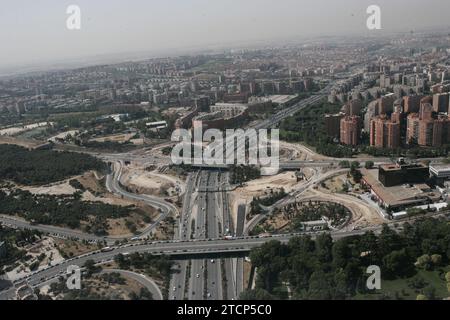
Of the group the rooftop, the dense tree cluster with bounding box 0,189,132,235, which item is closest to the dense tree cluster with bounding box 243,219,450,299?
the rooftop

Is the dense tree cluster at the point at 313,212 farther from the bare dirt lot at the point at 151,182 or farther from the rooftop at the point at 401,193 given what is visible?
the bare dirt lot at the point at 151,182

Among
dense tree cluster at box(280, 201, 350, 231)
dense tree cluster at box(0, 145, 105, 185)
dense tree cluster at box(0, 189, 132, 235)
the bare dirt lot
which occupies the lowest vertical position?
dense tree cluster at box(280, 201, 350, 231)

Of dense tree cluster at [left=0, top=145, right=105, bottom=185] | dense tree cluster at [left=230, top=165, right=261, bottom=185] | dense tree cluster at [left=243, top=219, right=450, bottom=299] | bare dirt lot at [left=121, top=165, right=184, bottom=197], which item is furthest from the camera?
dense tree cluster at [left=0, top=145, right=105, bottom=185]

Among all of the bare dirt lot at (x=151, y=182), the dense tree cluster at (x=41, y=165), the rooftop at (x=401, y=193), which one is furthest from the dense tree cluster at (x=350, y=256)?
the dense tree cluster at (x=41, y=165)

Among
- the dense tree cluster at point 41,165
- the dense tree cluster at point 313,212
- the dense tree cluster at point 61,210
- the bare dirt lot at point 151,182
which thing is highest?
the dense tree cluster at point 41,165

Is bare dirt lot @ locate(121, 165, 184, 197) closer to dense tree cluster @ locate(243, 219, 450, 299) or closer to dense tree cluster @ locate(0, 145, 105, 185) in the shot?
dense tree cluster @ locate(0, 145, 105, 185)

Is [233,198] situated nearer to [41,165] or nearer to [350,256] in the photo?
[350,256]

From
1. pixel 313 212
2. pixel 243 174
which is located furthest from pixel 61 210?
pixel 313 212
